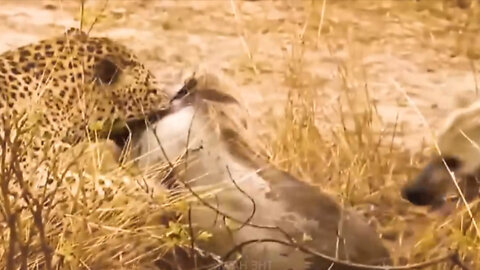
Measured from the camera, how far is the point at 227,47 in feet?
7.48

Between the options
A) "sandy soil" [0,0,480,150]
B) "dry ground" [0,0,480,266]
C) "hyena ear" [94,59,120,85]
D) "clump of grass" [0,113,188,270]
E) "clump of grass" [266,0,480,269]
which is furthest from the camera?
"sandy soil" [0,0,480,150]

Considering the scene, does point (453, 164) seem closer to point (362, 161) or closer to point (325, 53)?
point (362, 161)

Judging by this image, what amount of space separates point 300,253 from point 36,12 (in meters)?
1.17

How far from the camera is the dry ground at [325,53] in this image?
1907 millimetres

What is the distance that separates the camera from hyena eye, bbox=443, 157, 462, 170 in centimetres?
178

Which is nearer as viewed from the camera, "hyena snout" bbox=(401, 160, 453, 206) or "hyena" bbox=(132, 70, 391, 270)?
"hyena" bbox=(132, 70, 391, 270)

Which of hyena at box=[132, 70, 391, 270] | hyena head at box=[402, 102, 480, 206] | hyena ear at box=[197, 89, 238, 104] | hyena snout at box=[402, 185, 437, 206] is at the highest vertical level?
hyena ear at box=[197, 89, 238, 104]

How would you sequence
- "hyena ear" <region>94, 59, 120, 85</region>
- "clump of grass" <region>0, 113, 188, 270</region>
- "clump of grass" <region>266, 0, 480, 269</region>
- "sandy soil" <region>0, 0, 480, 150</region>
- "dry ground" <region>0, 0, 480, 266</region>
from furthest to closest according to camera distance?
"sandy soil" <region>0, 0, 480, 150</region> < "dry ground" <region>0, 0, 480, 266</region> < "hyena ear" <region>94, 59, 120, 85</region> < "clump of grass" <region>266, 0, 480, 269</region> < "clump of grass" <region>0, 113, 188, 270</region>

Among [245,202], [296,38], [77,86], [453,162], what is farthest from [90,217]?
[296,38]

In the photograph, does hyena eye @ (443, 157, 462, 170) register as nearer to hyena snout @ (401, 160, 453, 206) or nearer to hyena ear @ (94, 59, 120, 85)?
hyena snout @ (401, 160, 453, 206)

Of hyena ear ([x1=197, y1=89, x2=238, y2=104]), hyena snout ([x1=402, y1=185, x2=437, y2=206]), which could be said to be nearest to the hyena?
hyena ear ([x1=197, y1=89, x2=238, y2=104])

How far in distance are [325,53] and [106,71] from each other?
0.61 m

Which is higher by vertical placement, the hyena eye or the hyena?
the hyena

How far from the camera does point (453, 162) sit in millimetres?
1787
